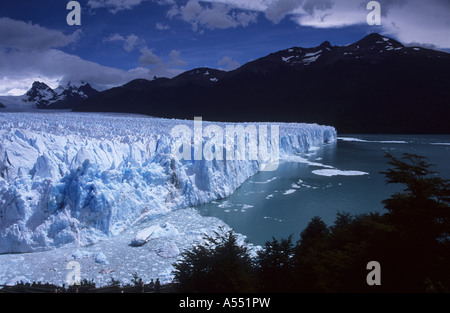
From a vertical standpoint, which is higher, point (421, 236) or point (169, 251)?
point (421, 236)

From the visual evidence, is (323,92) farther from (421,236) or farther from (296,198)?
(421,236)

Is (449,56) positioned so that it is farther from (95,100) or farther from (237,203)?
(95,100)

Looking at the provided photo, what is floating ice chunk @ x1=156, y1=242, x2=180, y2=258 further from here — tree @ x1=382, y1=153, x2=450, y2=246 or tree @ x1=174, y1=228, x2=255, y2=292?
tree @ x1=382, y1=153, x2=450, y2=246

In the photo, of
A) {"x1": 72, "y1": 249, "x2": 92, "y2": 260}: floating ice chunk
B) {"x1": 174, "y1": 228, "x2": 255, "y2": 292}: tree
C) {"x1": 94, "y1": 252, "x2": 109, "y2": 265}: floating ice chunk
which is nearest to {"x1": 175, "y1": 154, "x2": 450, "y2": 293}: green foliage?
{"x1": 174, "y1": 228, "x2": 255, "y2": 292}: tree

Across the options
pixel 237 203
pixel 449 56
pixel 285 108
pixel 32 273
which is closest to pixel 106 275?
pixel 32 273

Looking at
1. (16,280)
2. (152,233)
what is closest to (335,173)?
(152,233)

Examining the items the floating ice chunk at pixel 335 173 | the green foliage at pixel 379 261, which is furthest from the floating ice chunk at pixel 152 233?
the floating ice chunk at pixel 335 173

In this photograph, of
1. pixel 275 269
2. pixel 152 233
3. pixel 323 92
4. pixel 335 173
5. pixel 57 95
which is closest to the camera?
pixel 275 269
